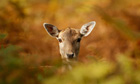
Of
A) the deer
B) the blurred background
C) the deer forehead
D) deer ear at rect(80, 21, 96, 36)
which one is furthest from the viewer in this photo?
deer ear at rect(80, 21, 96, 36)

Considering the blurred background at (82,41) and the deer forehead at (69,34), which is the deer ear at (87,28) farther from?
the blurred background at (82,41)

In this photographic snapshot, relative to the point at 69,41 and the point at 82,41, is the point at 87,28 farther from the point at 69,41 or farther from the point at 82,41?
the point at 82,41

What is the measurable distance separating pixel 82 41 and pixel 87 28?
352cm

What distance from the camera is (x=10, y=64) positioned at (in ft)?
10.5

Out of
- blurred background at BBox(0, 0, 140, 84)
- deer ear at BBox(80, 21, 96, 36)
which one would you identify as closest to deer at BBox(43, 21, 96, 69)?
deer ear at BBox(80, 21, 96, 36)

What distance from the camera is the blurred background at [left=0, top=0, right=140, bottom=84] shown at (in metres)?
3.22

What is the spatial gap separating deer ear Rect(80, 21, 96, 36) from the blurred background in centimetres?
57

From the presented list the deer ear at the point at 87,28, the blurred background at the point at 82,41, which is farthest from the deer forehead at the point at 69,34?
the blurred background at the point at 82,41

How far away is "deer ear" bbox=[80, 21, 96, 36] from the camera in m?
7.85

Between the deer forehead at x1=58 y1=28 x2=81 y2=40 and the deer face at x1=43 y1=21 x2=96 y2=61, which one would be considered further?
the deer forehead at x1=58 y1=28 x2=81 y2=40

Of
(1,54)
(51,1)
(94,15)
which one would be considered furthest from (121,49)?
(1,54)

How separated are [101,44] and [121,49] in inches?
30.0

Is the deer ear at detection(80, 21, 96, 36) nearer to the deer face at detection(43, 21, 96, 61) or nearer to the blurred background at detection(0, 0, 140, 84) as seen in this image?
the deer face at detection(43, 21, 96, 61)

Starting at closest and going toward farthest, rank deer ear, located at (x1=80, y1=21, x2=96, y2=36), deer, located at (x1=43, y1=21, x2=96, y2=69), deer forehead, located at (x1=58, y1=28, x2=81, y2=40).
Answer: deer, located at (x1=43, y1=21, x2=96, y2=69), deer forehead, located at (x1=58, y1=28, x2=81, y2=40), deer ear, located at (x1=80, y1=21, x2=96, y2=36)
